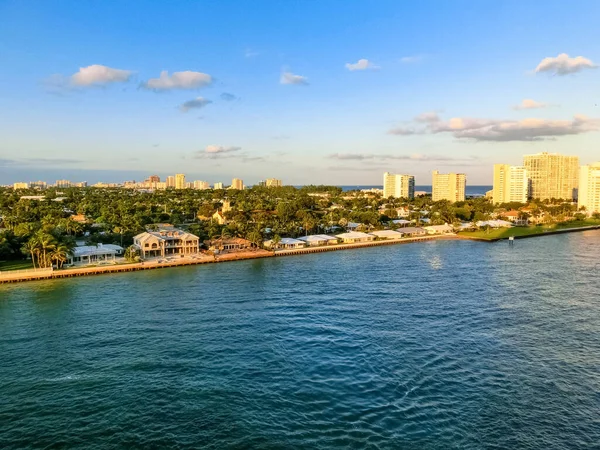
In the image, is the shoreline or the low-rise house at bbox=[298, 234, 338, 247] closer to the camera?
the shoreline

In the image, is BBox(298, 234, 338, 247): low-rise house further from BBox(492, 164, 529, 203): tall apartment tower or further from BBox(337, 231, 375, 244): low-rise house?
BBox(492, 164, 529, 203): tall apartment tower

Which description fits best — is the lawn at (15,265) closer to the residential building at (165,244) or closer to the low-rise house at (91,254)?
the low-rise house at (91,254)

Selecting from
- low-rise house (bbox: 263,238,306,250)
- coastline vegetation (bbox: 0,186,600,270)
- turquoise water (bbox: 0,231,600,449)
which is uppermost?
coastline vegetation (bbox: 0,186,600,270)

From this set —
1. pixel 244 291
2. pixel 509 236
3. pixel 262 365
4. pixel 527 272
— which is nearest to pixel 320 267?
pixel 244 291

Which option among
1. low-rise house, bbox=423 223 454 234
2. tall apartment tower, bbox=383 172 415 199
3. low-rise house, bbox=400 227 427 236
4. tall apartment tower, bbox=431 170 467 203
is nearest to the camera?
low-rise house, bbox=400 227 427 236

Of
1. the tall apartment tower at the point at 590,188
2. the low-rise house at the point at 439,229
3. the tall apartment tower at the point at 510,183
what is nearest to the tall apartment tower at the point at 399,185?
the tall apartment tower at the point at 510,183

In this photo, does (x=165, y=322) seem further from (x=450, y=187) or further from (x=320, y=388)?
(x=450, y=187)

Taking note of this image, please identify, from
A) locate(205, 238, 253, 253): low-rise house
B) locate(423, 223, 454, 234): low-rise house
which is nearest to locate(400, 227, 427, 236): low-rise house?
locate(423, 223, 454, 234): low-rise house

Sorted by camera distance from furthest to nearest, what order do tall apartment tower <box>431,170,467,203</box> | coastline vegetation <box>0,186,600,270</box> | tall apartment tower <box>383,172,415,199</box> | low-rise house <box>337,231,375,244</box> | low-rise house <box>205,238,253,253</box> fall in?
tall apartment tower <box>383,172,415,199</box> → tall apartment tower <box>431,170,467,203</box> → low-rise house <box>337,231,375,244</box> → low-rise house <box>205,238,253,253</box> → coastline vegetation <box>0,186,600,270</box>
